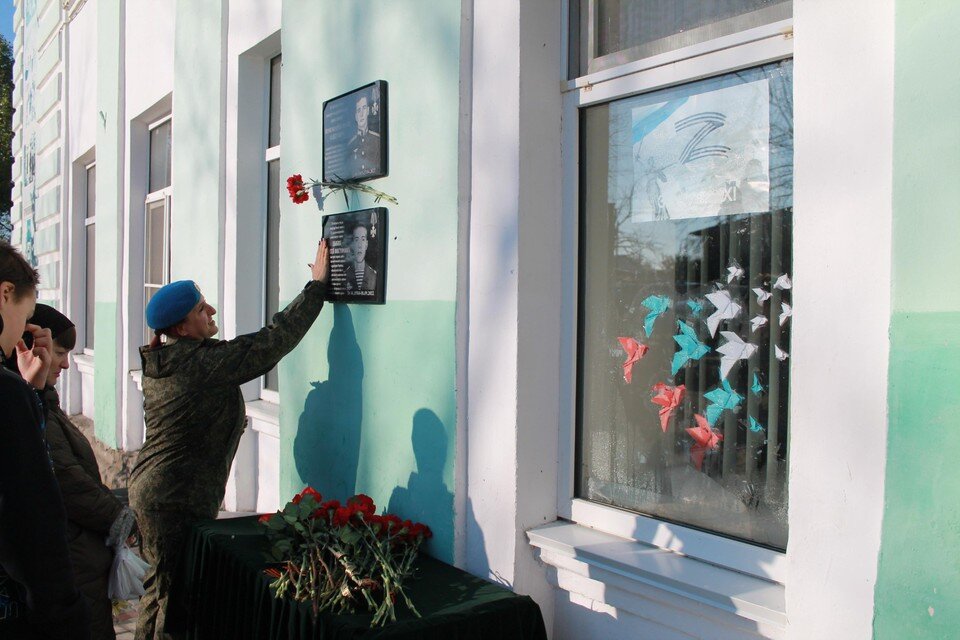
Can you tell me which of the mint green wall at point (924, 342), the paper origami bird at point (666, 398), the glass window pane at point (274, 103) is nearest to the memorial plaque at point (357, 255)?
the paper origami bird at point (666, 398)

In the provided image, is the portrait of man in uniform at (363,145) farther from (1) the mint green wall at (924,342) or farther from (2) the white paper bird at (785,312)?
(1) the mint green wall at (924,342)

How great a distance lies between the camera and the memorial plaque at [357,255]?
3.21m

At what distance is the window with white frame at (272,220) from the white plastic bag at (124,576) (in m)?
1.86

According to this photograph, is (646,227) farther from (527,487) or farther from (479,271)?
(527,487)

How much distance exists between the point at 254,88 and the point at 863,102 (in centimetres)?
380

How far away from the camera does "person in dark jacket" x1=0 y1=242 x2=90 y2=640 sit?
5.48ft

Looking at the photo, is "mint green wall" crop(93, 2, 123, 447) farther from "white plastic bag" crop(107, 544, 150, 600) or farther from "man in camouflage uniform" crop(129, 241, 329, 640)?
"white plastic bag" crop(107, 544, 150, 600)

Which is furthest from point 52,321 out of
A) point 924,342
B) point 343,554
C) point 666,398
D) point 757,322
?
point 924,342

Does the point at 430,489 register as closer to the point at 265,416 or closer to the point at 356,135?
the point at 356,135

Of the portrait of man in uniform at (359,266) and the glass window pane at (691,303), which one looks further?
the portrait of man in uniform at (359,266)

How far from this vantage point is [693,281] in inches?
93.9

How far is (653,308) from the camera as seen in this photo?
250cm

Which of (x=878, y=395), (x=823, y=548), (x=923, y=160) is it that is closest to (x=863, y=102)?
(x=923, y=160)

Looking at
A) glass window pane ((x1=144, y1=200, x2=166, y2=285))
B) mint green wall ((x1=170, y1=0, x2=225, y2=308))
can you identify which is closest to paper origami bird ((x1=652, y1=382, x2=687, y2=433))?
mint green wall ((x1=170, y1=0, x2=225, y2=308))
